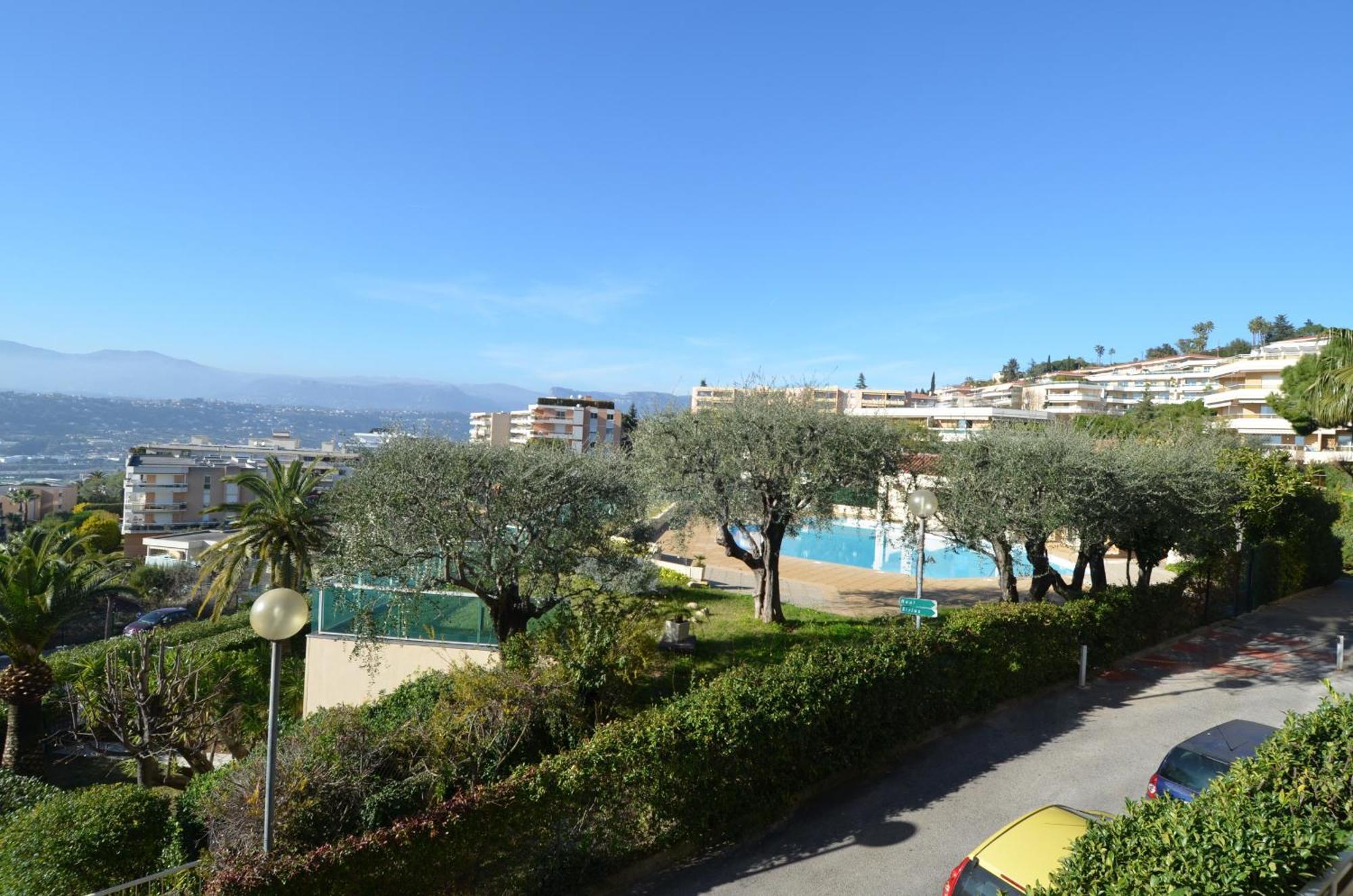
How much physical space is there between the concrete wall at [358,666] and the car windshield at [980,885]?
955cm

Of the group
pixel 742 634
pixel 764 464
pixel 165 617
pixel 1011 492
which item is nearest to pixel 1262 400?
pixel 1011 492

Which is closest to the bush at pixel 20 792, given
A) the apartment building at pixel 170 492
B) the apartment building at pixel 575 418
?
the apartment building at pixel 170 492

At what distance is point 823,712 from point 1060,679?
6.24m

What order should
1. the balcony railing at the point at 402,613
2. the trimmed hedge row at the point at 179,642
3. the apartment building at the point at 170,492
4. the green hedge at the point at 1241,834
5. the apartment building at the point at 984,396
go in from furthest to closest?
1. the apartment building at the point at 984,396
2. the apartment building at the point at 170,492
3. the trimmed hedge row at the point at 179,642
4. the balcony railing at the point at 402,613
5. the green hedge at the point at 1241,834

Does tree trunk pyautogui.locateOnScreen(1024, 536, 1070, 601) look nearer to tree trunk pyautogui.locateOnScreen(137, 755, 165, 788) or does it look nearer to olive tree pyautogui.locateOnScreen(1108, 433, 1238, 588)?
olive tree pyautogui.locateOnScreen(1108, 433, 1238, 588)

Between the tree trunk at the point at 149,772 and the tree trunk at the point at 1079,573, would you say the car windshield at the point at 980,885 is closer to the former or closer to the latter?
the tree trunk at the point at 1079,573

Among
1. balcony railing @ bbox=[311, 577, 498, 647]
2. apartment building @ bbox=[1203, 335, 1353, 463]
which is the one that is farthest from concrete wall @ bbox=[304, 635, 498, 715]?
apartment building @ bbox=[1203, 335, 1353, 463]

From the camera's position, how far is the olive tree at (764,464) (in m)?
14.7

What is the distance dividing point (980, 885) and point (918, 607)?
4.73m

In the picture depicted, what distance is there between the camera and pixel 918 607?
1025cm

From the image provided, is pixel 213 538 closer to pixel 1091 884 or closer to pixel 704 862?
pixel 704 862

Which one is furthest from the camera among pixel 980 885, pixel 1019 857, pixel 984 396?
pixel 984 396

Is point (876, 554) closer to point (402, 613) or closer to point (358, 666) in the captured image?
point (358, 666)

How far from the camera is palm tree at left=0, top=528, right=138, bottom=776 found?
15.2 metres
